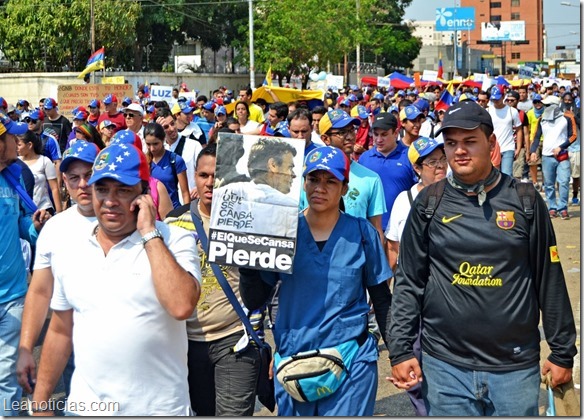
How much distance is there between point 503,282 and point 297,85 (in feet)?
128

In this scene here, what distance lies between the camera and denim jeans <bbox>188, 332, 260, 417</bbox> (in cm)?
491

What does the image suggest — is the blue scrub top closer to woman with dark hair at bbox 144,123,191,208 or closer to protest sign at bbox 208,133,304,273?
protest sign at bbox 208,133,304,273

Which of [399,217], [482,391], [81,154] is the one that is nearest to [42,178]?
[399,217]

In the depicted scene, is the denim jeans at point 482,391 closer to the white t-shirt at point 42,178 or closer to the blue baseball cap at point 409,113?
the white t-shirt at point 42,178

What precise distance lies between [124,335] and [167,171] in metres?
5.03

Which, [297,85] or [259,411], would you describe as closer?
[259,411]

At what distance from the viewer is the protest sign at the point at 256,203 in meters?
4.32

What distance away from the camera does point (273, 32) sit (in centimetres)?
5100

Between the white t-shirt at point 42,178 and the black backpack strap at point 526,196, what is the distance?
530 centimetres

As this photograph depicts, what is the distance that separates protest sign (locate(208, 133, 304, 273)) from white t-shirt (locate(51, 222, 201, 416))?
531 millimetres

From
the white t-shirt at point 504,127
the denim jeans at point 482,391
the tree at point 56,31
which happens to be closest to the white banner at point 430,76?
the tree at point 56,31

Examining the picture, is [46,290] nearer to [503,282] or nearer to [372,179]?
[503,282]

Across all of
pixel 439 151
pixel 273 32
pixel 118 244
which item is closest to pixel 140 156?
pixel 118 244

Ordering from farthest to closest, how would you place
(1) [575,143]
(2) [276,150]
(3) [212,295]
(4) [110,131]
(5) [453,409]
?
1. (1) [575,143]
2. (4) [110,131]
3. (3) [212,295]
4. (2) [276,150]
5. (5) [453,409]
